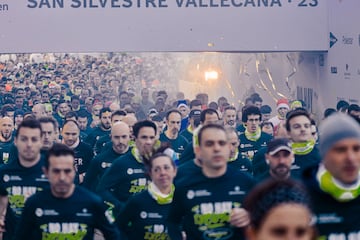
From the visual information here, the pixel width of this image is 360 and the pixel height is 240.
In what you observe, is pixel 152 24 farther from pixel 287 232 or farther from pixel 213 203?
pixel 287 232

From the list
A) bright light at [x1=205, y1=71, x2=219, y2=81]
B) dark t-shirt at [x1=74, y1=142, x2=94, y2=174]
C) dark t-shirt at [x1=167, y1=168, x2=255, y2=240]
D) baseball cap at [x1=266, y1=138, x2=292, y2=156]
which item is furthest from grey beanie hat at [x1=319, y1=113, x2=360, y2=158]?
bright light at [x1=205, y1=71, x2=219, y2=81]

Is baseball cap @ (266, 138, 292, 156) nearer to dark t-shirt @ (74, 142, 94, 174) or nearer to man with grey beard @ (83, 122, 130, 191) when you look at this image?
man with grey beard @ (83, 122, 130, 191)

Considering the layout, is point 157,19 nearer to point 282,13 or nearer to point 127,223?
point 282,13

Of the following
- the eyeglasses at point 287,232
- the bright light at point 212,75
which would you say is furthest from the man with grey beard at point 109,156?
the bright light at point 212,75

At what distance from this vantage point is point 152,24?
66.0ft

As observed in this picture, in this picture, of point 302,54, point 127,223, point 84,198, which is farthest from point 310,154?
point 302,54

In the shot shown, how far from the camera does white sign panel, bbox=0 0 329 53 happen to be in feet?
65.7

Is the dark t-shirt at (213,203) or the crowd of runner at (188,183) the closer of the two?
the crowd of runner at (188,183)

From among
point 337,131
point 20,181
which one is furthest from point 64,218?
point 337,131

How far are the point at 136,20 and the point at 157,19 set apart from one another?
1.38 feet

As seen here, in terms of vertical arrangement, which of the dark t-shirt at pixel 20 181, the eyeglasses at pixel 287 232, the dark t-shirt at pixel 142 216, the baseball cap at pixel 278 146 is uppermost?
the baseball cap at pixel 278 146

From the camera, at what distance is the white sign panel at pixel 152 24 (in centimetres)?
2002

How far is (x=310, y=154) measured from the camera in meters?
10.5

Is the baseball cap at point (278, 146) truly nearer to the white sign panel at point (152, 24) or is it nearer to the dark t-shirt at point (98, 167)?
the dark t-shirt at point (98, 167)
